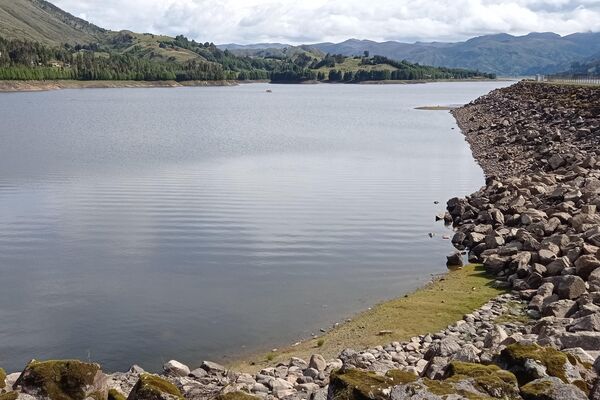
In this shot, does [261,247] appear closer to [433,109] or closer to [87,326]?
[87,326]

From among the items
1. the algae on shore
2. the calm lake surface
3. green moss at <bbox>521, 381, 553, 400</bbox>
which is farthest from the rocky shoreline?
the calm lake surface

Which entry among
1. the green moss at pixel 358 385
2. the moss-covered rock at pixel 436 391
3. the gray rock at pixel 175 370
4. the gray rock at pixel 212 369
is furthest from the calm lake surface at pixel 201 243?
the moss-covered rock at pixel 436 391

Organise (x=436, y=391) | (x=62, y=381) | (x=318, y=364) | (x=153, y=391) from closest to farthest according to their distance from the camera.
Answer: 1. (x=436, y=391)
2. (x=153, y=391)
3. (x=62, y=381)
4. (x=318, y=364)

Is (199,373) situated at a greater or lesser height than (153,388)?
lesser

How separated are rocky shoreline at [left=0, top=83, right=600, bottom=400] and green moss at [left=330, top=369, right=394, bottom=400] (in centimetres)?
2

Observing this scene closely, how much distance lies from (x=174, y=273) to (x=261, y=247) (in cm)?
484

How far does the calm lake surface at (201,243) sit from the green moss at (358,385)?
790 centimetres

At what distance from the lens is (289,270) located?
2484 centimetres

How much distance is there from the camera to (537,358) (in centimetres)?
1030

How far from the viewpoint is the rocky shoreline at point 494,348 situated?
9.77m

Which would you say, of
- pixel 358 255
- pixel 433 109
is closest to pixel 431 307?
pixel 358 255

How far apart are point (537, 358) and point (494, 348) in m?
2.80

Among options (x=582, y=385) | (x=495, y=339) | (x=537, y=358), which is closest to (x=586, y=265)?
(x=495, y=339)

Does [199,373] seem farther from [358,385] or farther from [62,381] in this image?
[358,385]
